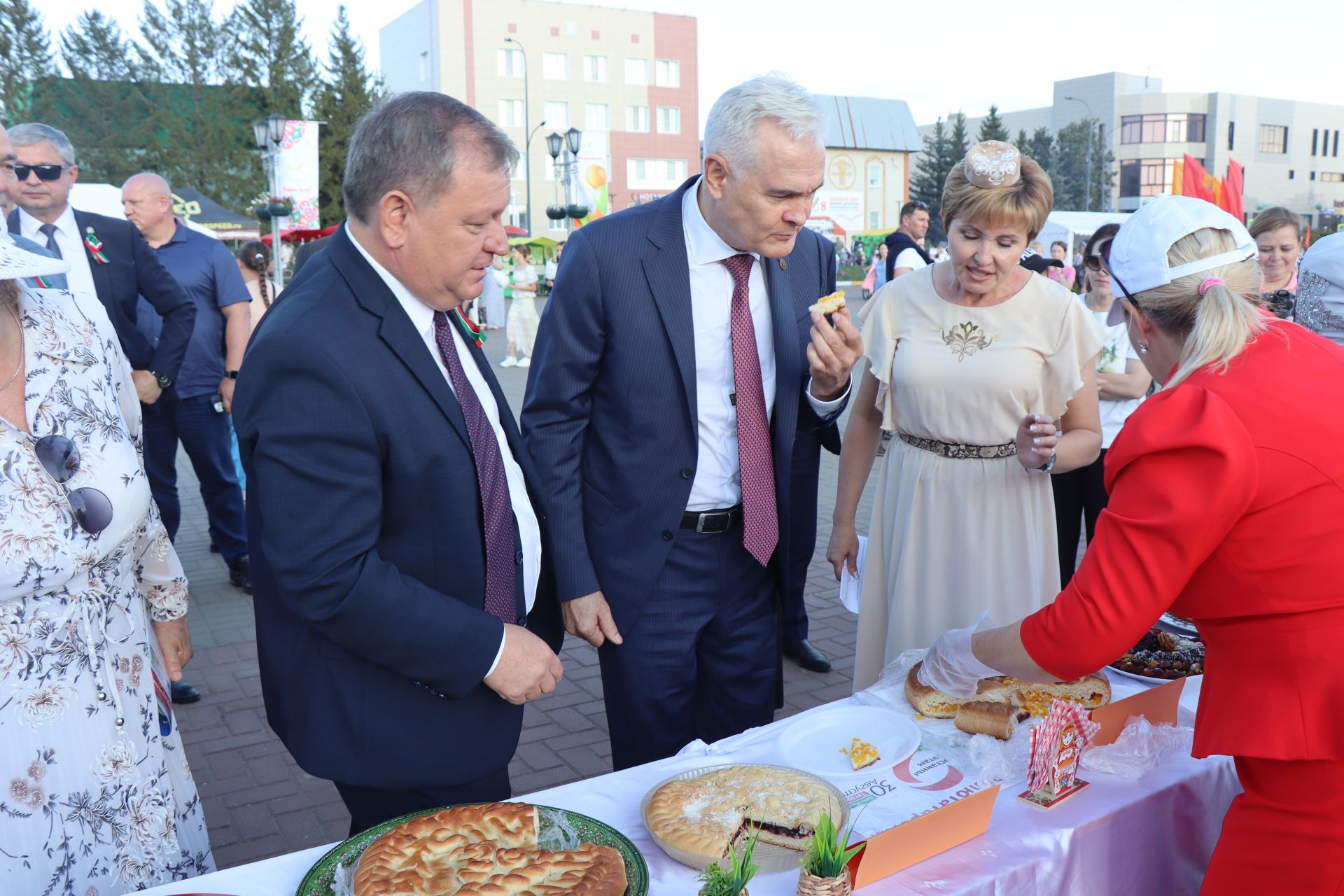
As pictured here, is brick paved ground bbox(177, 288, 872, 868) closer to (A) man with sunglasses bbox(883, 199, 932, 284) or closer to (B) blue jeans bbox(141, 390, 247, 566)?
(B) blue jeans bbox(141, 390, 247, 566)

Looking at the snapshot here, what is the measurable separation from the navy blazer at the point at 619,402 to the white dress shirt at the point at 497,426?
0.36 meters

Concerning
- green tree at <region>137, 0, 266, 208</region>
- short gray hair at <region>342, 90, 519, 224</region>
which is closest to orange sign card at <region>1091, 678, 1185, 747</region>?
short gray hair at <region>342, 90, 519, 224</region>

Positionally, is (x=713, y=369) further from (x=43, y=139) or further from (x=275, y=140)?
(x=275, y=140)

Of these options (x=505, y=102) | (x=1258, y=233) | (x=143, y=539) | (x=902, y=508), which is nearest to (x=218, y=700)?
(x=143, y=539)

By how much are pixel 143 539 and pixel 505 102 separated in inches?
2069

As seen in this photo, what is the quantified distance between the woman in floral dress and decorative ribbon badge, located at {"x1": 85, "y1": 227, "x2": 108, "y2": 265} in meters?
2.98

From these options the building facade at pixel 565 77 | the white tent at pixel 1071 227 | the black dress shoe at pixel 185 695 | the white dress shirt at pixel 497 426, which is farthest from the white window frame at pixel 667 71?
the white dress shirt at pixel 497 426

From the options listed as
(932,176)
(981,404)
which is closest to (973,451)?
(981,404)

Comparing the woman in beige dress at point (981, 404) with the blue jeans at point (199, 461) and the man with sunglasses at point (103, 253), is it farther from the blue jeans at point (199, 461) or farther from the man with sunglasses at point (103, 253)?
the blue jeans at point (199, 461)

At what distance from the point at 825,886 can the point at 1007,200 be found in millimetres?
1965

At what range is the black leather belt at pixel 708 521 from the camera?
262 centimetres

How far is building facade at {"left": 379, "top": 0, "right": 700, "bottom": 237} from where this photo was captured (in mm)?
49531

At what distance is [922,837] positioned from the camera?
1530 mm

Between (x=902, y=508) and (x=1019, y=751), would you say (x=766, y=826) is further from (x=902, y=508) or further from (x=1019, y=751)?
(x=902, y=508)
